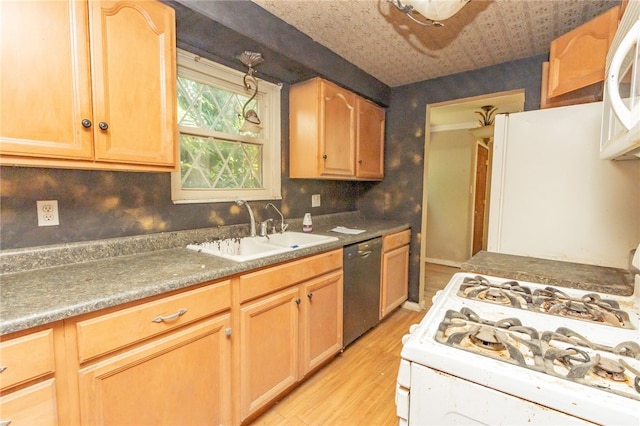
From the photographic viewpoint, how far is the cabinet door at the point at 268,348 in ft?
4.83

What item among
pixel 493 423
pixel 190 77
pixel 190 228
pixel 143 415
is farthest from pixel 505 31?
pixel 143 415

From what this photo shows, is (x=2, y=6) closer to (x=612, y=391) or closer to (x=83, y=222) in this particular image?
(x=83, y=222)

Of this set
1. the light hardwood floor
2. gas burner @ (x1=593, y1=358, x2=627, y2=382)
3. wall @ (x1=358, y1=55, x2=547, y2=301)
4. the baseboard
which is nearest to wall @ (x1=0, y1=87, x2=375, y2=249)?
→ the light hardwood floor

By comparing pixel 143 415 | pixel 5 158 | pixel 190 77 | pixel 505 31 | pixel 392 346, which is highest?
pixel 505 31

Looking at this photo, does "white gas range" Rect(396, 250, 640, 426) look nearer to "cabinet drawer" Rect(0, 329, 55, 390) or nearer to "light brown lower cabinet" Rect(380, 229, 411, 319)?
"cabinet drawer" Rect(0, 329, 55, 390)

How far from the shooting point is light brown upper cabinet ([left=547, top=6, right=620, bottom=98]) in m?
1.43

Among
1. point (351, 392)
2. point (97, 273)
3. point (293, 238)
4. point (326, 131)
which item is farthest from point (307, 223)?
point (97, 273)

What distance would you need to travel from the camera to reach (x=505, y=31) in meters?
1.97

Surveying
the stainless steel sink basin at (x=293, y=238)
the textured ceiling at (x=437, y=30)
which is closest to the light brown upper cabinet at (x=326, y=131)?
the textured ceiling at (x=437, y=30)

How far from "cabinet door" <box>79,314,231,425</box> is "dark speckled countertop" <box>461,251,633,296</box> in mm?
1258

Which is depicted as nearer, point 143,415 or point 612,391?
point 612,391

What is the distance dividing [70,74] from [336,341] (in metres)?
2.05

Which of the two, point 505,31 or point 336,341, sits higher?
point 505,31

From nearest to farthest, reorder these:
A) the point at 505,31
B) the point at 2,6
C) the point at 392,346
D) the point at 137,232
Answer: the point at 2,6
the point at 137,232
the point at 505,31
the point at 392,346
